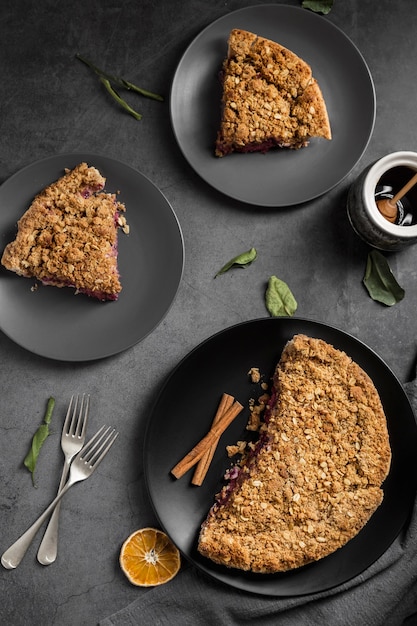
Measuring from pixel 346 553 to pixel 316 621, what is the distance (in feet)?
1.38

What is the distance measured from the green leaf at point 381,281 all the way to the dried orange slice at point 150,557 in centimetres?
184

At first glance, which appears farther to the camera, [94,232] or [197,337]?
[197,337]

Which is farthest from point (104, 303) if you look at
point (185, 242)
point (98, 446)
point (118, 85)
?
point (118, 85)

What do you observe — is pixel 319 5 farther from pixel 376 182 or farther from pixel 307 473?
pixel 307 473

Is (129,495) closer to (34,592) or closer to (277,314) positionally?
(34,592)

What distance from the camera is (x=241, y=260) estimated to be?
3994mm

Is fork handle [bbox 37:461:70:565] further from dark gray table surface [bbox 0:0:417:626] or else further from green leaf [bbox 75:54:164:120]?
green leaf [bbox 75:54:164:120]

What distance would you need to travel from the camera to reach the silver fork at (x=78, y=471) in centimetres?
374

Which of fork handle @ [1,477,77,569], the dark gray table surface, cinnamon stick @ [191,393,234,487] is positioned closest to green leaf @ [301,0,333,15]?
the dark gray table surface

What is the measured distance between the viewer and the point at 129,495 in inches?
152

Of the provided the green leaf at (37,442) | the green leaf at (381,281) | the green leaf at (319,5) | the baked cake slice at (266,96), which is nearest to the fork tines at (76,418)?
the green leaf at (37,442)

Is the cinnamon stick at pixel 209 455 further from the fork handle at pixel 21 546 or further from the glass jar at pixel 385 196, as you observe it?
the glass jar at pixel 385 196

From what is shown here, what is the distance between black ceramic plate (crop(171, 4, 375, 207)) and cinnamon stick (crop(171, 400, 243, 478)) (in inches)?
46.7

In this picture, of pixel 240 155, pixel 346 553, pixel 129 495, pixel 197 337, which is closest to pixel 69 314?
pixel 197 337
